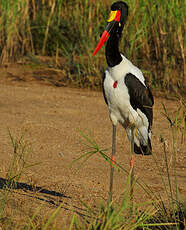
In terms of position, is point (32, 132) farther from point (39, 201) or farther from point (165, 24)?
point (165, 24)

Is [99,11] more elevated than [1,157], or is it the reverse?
[99,11]

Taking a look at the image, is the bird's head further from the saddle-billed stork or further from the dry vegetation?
the dry vegetation

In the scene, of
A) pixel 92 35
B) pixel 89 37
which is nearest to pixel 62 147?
pixel 89 37

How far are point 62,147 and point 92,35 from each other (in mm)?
3037

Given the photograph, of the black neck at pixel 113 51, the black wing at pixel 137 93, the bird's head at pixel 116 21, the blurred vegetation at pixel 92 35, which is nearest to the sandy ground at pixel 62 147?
the black wing at pixel 137 93

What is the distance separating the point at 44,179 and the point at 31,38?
467 cm

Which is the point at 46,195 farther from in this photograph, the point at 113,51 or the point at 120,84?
the point at 113,51

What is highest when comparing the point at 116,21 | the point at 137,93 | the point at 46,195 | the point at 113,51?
A: the point at 116,21

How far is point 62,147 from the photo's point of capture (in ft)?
16.5

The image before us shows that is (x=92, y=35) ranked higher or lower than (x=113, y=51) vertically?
lower

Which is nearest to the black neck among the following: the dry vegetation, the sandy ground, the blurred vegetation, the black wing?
the black wing

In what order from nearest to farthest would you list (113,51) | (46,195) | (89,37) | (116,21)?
(46,195) → (113,51) → (116,21) → (89,37)

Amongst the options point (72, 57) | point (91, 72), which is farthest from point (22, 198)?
point (72, 57)

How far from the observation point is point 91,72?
7.43 metres
